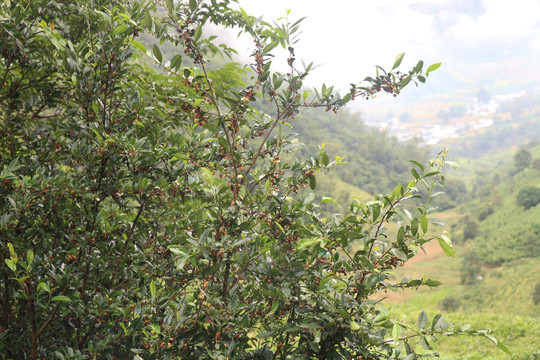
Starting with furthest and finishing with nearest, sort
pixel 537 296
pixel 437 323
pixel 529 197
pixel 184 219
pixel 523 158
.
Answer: pixel 523 158 → pixel 529 197 → pixel 537 296 → pixel 184 219 → pixel 437 323

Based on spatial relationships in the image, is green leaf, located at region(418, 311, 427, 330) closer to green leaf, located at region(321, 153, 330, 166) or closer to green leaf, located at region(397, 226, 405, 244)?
green leaf, located at region(397, 226, 405, 244)

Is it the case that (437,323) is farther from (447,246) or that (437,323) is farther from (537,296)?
(537,296)

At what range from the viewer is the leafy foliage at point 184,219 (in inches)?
47.0

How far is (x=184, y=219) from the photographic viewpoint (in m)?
1.71

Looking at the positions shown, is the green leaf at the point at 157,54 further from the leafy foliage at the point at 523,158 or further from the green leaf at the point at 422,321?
the leafy foliage at the point at 523,158

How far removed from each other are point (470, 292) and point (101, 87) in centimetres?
2702

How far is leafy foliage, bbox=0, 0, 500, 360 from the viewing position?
119 centimetres

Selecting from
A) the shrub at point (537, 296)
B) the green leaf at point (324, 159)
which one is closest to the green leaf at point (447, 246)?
the green leaf at point (324, 159)

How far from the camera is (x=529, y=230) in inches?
1205

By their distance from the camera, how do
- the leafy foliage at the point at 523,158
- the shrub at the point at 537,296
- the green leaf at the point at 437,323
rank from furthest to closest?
the leafy foliage at the point at 523,158 < the shrub at the point at 537,296 < the green leaf at the point at 437,323

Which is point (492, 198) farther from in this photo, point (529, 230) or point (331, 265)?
point (331, 265)

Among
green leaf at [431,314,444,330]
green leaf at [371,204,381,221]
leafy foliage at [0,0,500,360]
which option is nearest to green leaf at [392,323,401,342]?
leafy foliage at [0,0,500,360]

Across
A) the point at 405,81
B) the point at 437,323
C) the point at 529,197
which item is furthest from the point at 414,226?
the point at 529,197

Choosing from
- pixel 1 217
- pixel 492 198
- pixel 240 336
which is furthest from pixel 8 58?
pixel 492 198
